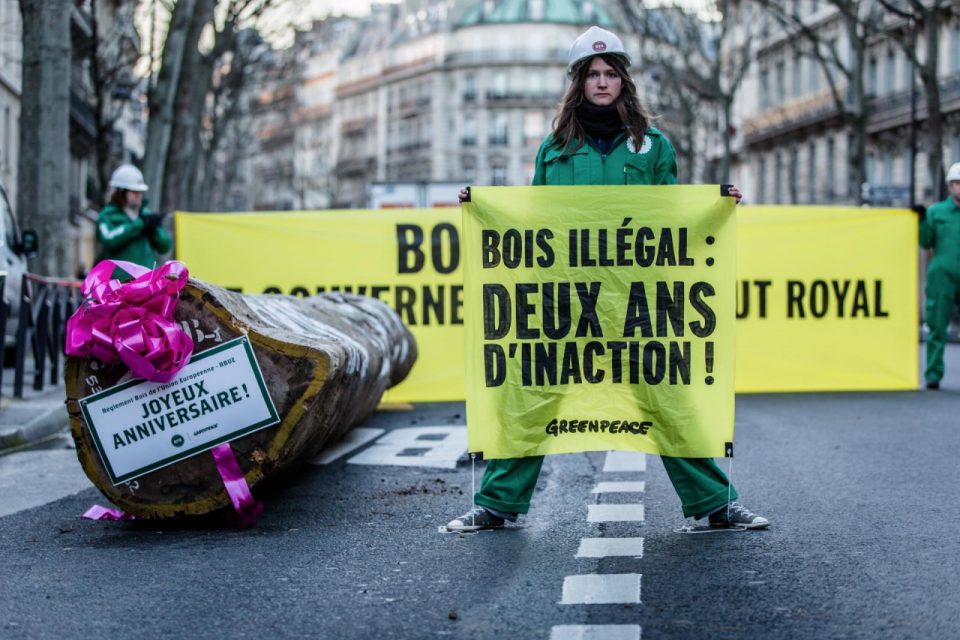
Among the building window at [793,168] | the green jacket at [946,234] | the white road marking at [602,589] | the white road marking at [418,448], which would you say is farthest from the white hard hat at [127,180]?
the building window at [793,168]

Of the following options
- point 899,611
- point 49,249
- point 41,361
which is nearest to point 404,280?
point 41,361

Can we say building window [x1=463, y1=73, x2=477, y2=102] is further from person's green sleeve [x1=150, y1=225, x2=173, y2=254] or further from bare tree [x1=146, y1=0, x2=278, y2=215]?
person's green sleeve [x1=150, y1=225, x2=173, y2=254]

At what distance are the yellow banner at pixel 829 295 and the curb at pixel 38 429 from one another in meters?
5.60

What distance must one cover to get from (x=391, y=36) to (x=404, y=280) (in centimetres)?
13075

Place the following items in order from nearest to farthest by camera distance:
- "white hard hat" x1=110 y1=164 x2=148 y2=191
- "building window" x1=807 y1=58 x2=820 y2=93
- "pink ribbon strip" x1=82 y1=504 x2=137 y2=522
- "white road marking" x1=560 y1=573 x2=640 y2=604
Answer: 1. "white road marking" x1=560 y1=573 x2=640 y2=604
2. "pink ribbon strip" x1=82 y1=504 x2=137 y2=522
3. "white hard hat" x1=110 y1=164 x2=148 y2=191
4. "building window" x1=807 y1=58 x2=820 y2=93

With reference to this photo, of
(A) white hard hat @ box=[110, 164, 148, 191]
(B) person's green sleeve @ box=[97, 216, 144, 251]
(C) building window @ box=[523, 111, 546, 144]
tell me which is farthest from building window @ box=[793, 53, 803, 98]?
(B) person's green sleeve @ box=[97, 216, 144, 251]

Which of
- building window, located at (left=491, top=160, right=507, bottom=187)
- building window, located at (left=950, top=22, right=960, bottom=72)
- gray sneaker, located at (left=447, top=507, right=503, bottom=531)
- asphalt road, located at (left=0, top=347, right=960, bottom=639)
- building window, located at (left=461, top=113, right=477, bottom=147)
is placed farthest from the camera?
building window, located at (left=461, top=113, right=477, bottom=147)

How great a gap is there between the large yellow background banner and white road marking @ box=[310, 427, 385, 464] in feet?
8.92

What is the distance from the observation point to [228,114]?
4406 cm

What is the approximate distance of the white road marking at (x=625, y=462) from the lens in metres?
9.00

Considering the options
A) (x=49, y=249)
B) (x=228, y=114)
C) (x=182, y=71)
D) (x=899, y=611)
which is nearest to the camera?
(x=899, y=611)

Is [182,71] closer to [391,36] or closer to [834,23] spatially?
[834,23]

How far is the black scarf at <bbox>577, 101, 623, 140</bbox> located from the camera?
269 inches

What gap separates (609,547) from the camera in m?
6.36
